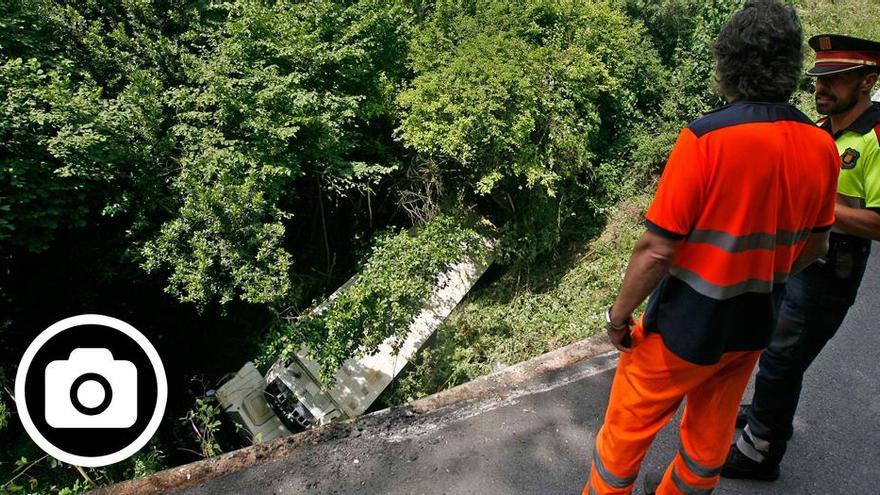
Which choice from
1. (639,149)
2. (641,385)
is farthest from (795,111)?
(639,149)

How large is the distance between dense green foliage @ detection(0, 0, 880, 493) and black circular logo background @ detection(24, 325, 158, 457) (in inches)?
10.1

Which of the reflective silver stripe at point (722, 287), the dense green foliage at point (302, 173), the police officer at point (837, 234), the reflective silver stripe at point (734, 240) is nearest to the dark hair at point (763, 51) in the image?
the reflective silver stripe at point (734, 240)

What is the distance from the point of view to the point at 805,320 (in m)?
2.47

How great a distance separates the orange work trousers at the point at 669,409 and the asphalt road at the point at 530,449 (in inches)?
29.3

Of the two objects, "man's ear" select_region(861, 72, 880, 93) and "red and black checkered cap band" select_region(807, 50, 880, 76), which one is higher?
"red and black checkered cap band" select_region(807, 50, 880, 76)

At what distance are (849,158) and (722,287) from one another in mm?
1097

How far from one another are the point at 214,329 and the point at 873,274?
298 inches

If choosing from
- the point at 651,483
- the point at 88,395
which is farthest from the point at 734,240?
the point at 88,395

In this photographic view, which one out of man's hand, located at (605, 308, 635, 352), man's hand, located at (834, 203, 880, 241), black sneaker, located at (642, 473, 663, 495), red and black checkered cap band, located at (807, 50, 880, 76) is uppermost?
red and black checkered cap band, located at (807, 50, 880, 76)

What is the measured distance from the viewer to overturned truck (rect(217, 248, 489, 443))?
237 inches

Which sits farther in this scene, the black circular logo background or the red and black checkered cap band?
the black circular logo background

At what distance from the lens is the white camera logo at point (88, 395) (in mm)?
4176

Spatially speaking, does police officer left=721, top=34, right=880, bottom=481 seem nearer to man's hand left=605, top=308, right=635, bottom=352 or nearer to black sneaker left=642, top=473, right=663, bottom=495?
black sneaker left=642, top=473, right=663, bottom=495

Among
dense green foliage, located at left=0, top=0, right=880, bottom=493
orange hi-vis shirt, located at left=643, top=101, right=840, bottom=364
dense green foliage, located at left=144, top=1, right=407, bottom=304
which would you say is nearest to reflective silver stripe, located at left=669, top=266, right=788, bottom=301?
orange hi-vis shirt, located at left=643, top=101, right=840, bottom=364
